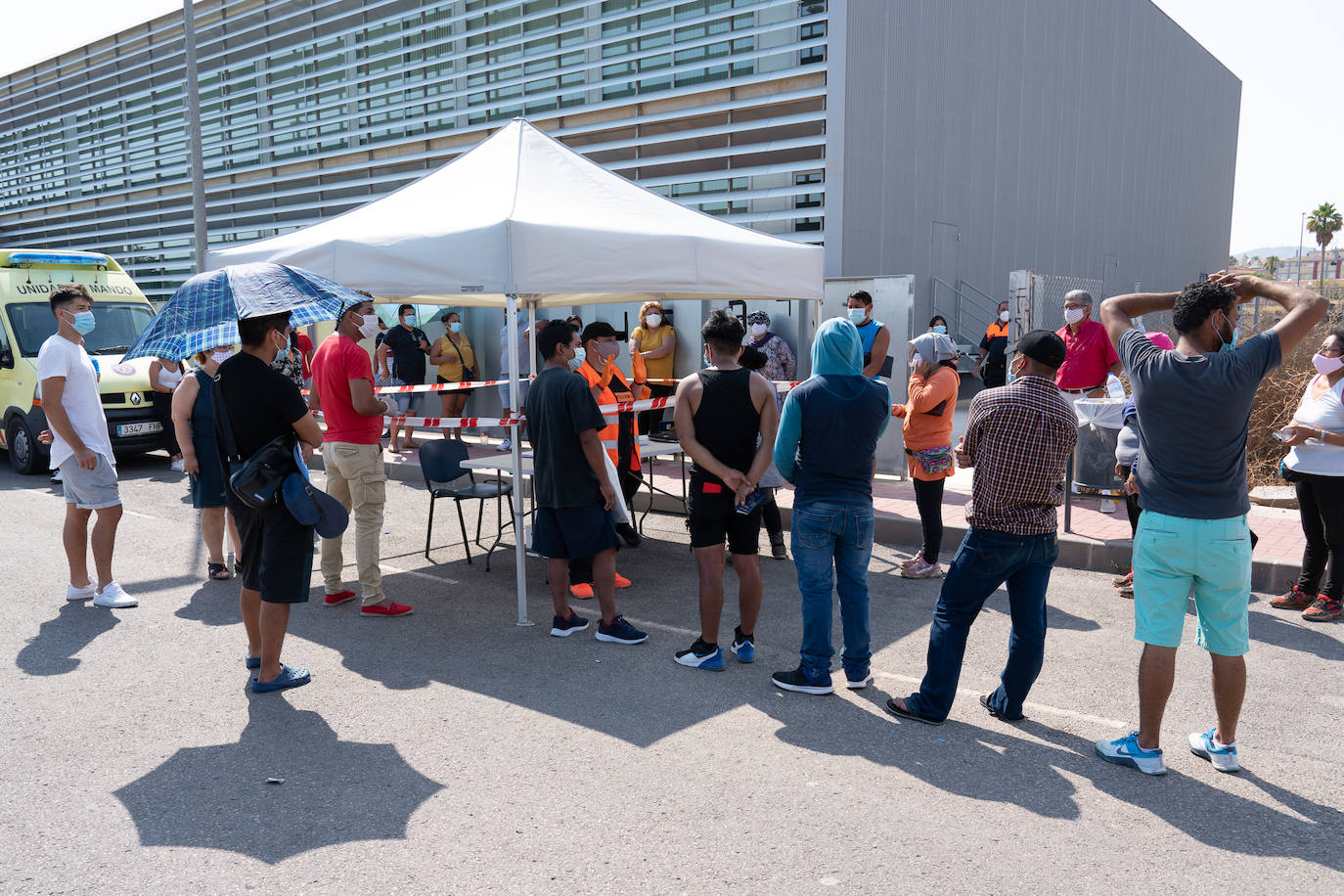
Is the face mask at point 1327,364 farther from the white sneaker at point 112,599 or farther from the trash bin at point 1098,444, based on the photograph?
the white sneaker at point 112,599

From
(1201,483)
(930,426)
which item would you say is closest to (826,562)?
(1201,483)

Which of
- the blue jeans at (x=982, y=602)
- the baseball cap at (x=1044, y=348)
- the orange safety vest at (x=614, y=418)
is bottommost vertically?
Result: the blue jeans at (x=982, y=602)

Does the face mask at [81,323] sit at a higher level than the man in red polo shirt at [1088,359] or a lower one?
higher

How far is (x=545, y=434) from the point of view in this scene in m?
5.34

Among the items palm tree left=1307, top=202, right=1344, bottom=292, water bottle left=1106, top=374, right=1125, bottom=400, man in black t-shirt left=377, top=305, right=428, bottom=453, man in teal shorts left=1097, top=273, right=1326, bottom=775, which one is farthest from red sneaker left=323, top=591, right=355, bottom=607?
palm tree left=1307, top=202, right=1344, bottom=292

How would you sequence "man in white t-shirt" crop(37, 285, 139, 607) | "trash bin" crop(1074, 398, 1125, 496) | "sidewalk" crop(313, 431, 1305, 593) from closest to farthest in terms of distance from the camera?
1. "man in white t-shirt" crop(37, 285, 139, 607)
2. "sidewalk" crop(313, 431, 1305, 593)
3. "trash bin" crop(1074, 398, 1125, 496)

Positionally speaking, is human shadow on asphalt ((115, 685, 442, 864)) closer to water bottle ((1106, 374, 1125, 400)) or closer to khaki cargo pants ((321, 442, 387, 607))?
khaki cargo pants ((321, 442, 387, 607))

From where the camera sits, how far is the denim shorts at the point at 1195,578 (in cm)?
371

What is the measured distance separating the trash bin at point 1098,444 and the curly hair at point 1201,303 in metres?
3.94

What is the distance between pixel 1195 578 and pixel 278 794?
3.75 meters

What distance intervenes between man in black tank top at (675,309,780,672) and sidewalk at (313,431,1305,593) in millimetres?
2832

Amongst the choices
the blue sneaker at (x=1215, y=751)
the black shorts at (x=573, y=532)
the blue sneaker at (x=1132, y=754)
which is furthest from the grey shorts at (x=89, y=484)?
the blue sneaker at (x=1215, y=751)

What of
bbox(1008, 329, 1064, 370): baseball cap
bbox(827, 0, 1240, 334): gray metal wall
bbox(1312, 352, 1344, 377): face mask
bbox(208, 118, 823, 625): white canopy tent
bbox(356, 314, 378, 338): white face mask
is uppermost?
bbox(827, 0, 1240, 334): gray metal wall

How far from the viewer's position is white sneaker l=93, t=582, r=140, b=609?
6219 millimetres
